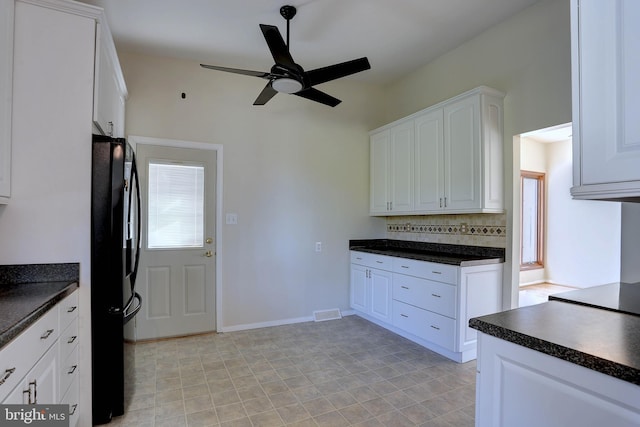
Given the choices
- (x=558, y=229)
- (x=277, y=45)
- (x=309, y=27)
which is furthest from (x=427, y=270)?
(x=558, y=229)

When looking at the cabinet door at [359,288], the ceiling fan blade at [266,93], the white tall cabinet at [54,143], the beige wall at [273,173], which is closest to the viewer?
the white tall cabinet at [54,143]

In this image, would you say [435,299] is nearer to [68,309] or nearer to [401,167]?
[401,167]

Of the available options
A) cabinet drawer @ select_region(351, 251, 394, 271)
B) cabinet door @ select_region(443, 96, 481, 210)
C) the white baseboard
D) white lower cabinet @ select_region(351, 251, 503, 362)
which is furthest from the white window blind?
cabinet door @ select_region(443, 96, 481, 210)

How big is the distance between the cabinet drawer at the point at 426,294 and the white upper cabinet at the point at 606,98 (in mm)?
2090

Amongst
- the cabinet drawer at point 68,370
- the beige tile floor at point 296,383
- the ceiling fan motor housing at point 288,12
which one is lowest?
the beige tile floor at point 296,383

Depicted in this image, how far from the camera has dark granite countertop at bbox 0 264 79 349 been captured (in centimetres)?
122

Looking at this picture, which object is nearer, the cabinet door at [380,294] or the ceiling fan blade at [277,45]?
the ceiling fan blade at [277,45]

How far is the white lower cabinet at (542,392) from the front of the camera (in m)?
0.84

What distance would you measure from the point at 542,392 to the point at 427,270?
7.26ft

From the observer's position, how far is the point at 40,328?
1.41 m

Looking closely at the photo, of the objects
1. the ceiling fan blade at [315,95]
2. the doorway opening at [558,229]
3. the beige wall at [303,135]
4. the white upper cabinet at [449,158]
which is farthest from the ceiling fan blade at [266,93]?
the doorway opening at [558,229]

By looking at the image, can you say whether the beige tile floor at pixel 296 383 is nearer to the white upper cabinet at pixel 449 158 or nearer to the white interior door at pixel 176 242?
the white interior door at pixel 176 242

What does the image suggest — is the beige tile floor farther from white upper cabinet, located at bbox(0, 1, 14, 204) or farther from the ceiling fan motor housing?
the ceiling fan motor housing

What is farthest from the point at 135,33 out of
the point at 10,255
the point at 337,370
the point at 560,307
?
the point at 560,307
